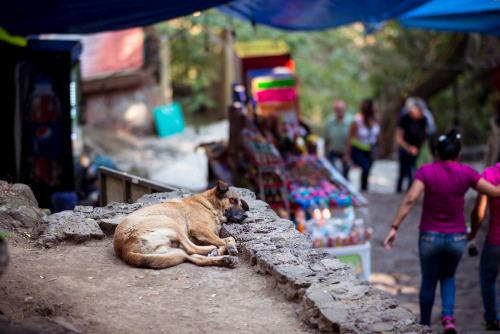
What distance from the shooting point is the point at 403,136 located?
36.9 feet

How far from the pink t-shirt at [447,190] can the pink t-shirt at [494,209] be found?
22 cm

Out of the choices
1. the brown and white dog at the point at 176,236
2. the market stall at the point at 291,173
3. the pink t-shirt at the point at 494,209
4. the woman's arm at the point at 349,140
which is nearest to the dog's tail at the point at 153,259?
the brown and white dog at the point at 176,236

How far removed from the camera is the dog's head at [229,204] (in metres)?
5.55

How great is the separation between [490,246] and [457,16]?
15.9 feet

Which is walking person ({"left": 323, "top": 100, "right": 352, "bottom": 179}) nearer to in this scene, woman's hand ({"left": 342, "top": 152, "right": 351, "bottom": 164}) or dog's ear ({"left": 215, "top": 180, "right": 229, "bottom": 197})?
woman's hand ({"left": 342, "top": 152, "right": 351, "bottom": 164})

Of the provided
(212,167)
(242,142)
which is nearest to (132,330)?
(242,142)

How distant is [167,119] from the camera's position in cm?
1750

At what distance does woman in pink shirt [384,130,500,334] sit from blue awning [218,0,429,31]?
11.1 ft

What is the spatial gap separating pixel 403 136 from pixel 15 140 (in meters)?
6.47

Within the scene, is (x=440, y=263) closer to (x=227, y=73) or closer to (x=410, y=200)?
(x=410, y=200)

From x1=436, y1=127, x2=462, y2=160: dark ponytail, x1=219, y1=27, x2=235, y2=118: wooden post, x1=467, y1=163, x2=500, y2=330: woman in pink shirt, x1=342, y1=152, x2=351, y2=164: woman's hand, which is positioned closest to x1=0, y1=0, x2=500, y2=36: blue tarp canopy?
x1=342, y1=152, x2=351, y2=164: woman's hand

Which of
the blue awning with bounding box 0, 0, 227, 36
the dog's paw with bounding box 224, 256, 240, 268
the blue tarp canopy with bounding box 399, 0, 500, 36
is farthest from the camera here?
the blue tarp canopy with bounding box 399, 0, 500, 36

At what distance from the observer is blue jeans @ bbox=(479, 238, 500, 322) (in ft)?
19.6

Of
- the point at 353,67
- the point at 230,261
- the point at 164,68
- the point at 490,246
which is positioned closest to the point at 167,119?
the point at 164,68
